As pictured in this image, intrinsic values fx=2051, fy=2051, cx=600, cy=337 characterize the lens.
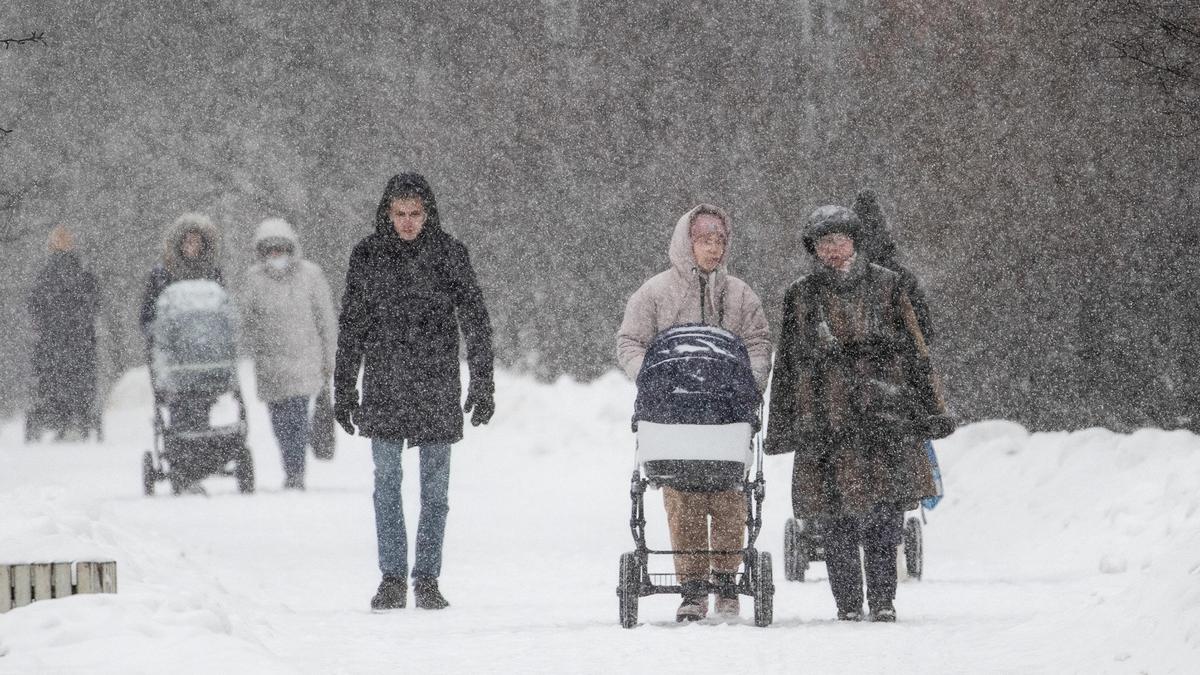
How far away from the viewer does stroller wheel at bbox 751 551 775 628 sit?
27.5 ft

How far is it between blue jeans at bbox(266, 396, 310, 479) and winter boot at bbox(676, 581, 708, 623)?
7.72 m

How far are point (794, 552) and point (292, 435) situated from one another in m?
6.08

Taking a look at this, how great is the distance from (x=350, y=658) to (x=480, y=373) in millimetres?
2312

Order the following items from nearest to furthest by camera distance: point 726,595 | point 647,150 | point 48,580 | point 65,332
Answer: point 48,580 → point 726,595 → point 647,150 → point 65,332

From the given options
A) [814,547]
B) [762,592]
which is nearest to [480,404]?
[762,592]

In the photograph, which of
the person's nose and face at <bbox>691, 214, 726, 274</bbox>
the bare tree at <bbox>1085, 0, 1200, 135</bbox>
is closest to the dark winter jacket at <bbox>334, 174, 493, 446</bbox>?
the person's nose and face at <bbox>691, 214, 726, 274</bbox>

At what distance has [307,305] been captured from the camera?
16.8m

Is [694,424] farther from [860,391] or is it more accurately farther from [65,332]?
[65,332]

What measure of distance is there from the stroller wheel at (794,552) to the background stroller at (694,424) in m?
2.53

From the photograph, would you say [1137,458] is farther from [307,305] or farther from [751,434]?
[307,305]

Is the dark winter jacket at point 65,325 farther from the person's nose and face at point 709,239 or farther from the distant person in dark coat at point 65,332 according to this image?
the person's nose and face at point 709,239

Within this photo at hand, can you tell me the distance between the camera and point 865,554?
346 inches

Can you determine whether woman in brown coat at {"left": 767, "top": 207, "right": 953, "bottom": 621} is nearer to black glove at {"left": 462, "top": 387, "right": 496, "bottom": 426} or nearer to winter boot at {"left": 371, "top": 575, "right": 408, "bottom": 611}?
black glove at {"left": 462, "top": 387, "right": 496, "bottom": 426}

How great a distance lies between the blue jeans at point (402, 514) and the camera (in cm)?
959
